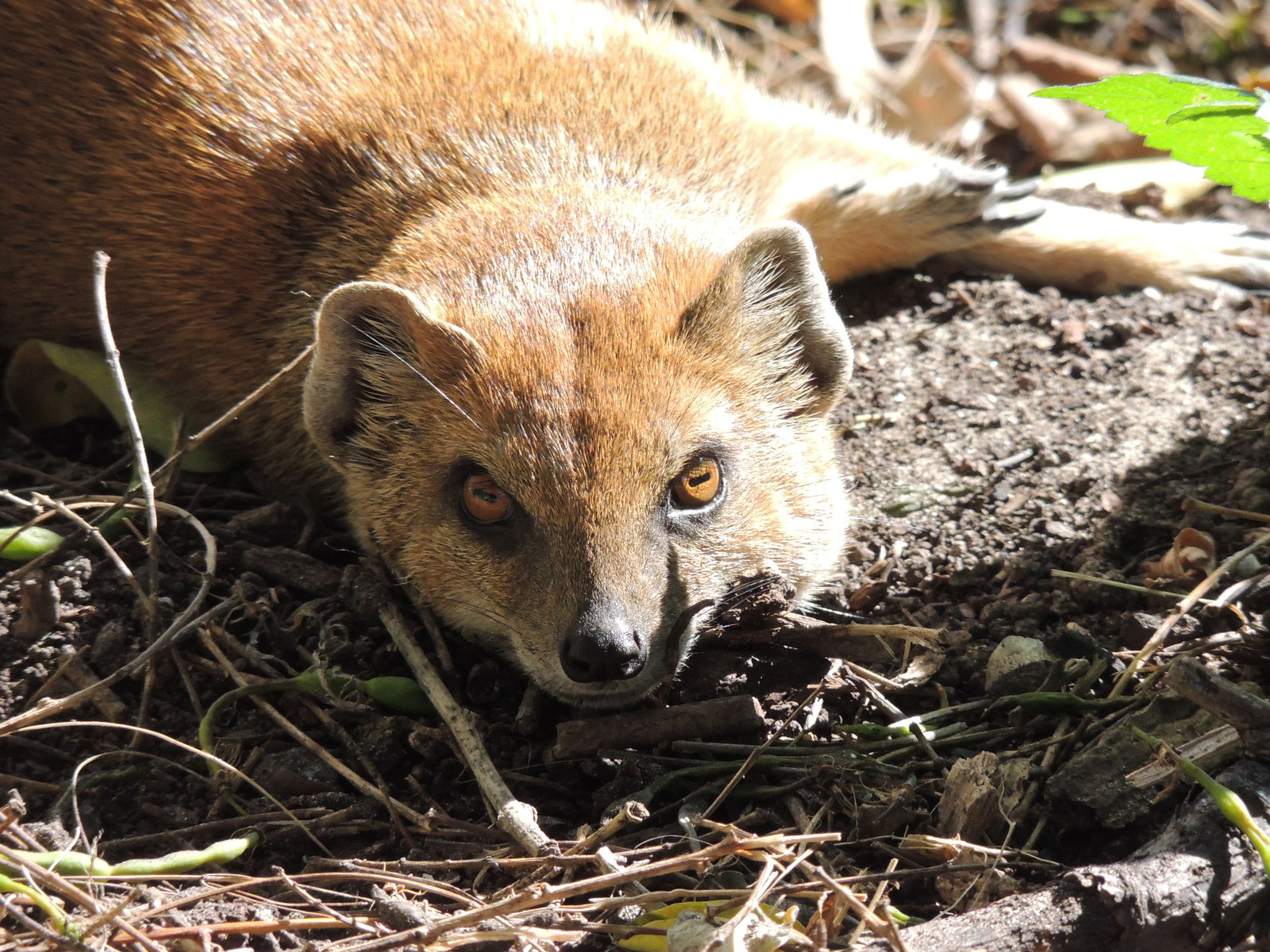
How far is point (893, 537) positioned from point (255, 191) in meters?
2.99

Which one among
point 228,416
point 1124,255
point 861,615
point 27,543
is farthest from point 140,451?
point 1124,255

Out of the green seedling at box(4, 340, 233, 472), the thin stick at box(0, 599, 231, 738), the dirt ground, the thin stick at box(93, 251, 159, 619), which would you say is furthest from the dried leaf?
the green seedling at box(4, 340, 233, 472)

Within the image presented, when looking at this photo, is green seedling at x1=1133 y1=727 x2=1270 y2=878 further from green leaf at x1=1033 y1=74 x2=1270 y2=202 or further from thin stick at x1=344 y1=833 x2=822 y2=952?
green leaf at x1=1033 y1=74 x2=1270 y2=202

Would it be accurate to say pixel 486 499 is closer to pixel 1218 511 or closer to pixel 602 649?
pixel 602 649

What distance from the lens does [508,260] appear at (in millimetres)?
4348

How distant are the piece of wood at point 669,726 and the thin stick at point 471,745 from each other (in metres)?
0.27

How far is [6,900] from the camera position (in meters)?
3.31

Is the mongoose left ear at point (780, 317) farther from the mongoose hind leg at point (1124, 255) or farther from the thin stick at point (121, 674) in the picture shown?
the mongoose hind leg at point (1124, 255)

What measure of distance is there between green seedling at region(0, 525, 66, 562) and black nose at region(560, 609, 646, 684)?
213 centimetres

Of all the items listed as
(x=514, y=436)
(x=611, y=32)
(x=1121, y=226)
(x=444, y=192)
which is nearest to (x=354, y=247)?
(x=444, y=192)

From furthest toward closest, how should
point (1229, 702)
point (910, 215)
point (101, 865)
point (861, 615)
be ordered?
point (910, 215) < point (861, 615) < point (101, 865) < point (1229, 702)

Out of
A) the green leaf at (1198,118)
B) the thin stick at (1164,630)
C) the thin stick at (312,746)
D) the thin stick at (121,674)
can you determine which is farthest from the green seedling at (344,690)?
the green leaf at (1198,118)

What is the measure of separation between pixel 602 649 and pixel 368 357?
1.49m

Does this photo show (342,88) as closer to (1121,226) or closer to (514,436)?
(514,436)
